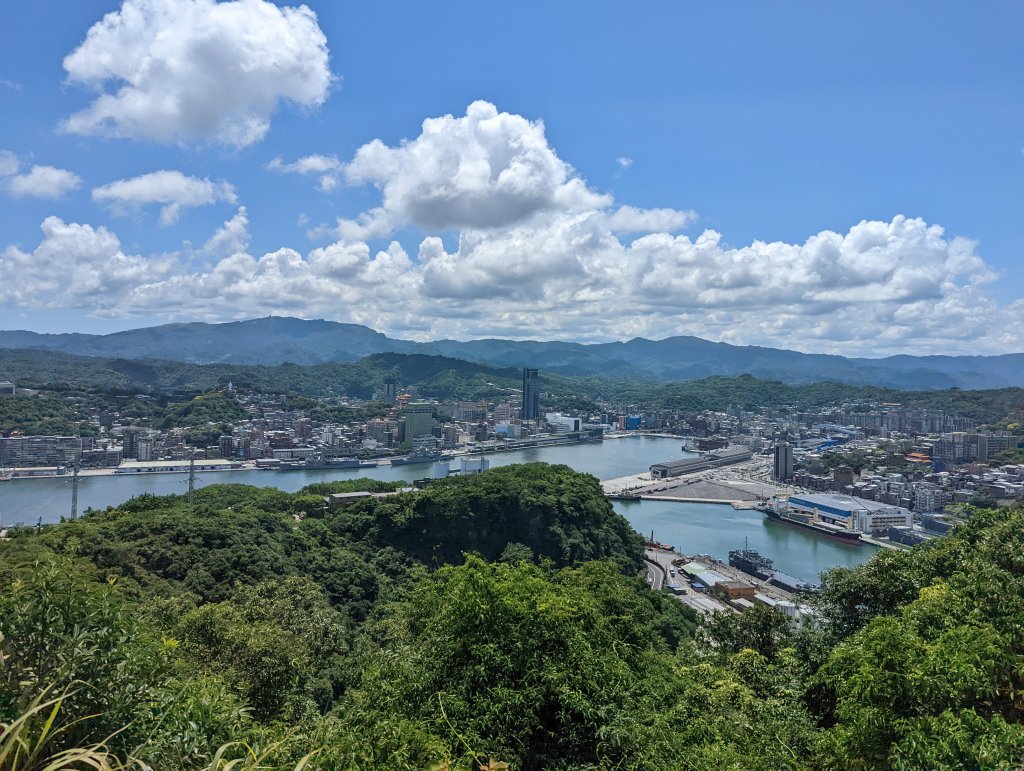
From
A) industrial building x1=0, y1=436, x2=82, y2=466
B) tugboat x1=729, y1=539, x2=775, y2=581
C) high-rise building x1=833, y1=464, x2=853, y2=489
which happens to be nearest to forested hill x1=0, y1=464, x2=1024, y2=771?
tugboat x1=729, y1=539, x2=775, y2=581

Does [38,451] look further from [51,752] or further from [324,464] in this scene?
[51,752]

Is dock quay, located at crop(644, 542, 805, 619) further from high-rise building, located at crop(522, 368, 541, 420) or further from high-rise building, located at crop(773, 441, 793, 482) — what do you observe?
high-rise building, located at crop(522, 368, 541, 420)

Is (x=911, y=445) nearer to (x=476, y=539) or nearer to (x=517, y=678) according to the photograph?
(x=476, y=539)

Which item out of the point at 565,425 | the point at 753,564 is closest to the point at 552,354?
the point at 565,425

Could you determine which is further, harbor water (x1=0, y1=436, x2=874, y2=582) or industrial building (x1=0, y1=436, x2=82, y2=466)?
industrial building (x1=0, y1=436, x2=82, y2=466)

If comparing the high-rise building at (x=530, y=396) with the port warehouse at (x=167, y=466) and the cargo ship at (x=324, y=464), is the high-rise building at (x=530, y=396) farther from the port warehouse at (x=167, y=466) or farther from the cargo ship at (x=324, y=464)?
the port warehouse at (x=167, y=466)

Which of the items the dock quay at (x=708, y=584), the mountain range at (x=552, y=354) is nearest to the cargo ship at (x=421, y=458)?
the dock quay at (x=708, y=584)

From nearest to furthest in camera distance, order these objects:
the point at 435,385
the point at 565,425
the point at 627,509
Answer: the point at 627,509
the point at 565,425
the point at 435,385
